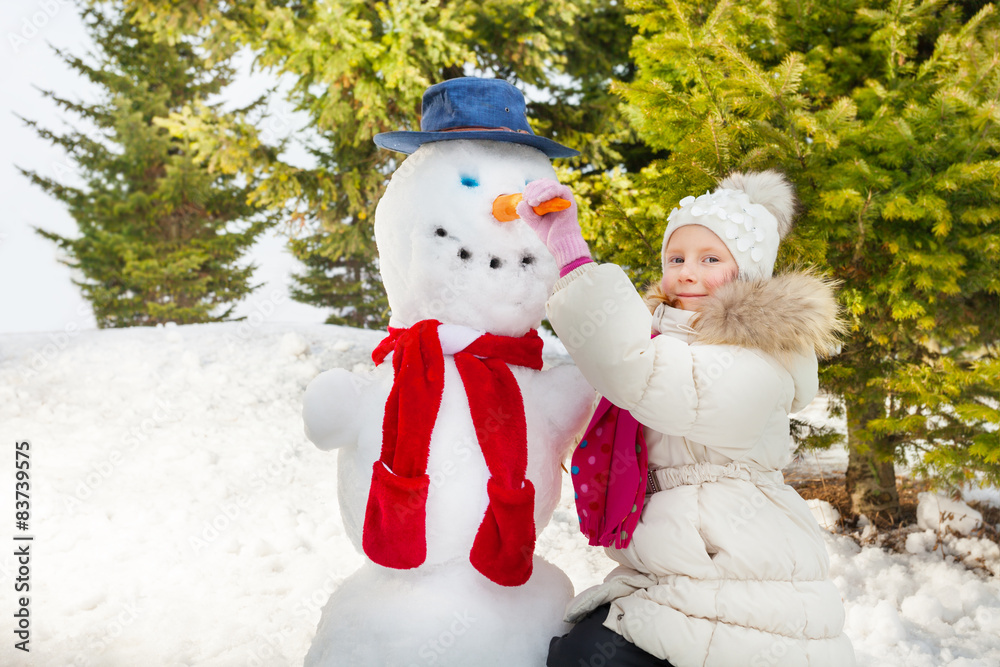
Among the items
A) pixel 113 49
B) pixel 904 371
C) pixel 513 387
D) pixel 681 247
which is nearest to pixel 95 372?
pixel 513 387

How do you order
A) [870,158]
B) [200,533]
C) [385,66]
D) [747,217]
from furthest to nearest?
[385,66], [200,533], [870,158], [747,217]

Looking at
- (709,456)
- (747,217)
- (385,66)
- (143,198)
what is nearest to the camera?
(709,456)

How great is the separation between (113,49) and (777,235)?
1334 cm

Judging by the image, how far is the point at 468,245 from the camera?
1.98 m

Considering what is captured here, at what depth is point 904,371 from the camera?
10.8 ft

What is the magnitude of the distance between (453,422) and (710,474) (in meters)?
0.73

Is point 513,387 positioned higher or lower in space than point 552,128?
lower

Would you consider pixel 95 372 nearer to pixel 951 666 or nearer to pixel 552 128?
pixel 552 128

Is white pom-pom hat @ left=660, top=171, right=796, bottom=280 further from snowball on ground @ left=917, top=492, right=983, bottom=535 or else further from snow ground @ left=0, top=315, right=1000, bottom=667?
snowball on ground @ left=917, top=492, right=983, bottom=535

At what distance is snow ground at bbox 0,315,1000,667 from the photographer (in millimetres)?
2895

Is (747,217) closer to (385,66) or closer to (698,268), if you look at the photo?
(698,268)

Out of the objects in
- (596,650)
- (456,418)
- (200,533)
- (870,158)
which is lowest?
(200,533)

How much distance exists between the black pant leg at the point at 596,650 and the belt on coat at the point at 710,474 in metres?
0.39

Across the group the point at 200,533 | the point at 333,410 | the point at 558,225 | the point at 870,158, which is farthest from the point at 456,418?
the point at 200,533
